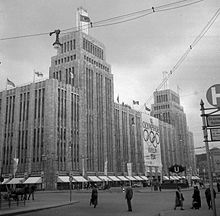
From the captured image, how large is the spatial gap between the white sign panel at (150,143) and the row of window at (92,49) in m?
33.1

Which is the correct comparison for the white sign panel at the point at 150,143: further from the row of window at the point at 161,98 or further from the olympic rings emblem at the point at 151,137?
the row of window at the point at 161,98

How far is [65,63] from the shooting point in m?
94.4

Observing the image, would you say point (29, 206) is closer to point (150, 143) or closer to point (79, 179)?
point (79, 179)

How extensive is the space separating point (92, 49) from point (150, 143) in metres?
43.8

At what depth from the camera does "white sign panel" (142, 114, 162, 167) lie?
367 feet

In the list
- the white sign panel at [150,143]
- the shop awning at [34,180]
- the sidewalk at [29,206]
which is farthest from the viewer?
the white sign panel at [150,143]

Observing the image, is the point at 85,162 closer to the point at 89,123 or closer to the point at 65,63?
the point at 89,123

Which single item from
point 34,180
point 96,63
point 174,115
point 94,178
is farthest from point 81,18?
point 174,115

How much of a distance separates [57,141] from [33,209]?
55944mm

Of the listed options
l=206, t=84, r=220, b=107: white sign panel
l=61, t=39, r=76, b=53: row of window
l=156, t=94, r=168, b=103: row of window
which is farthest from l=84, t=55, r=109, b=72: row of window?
l=206, t=84, r=220, b=107: white sign panel

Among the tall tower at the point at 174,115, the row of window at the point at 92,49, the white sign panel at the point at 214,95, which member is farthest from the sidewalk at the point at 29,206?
the tall tower at the point at 174,115

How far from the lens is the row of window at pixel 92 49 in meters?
96.9

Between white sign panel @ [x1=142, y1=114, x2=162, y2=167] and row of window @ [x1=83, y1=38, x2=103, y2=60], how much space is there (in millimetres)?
33115

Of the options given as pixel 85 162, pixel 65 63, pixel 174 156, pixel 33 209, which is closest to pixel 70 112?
pixel 85 162
